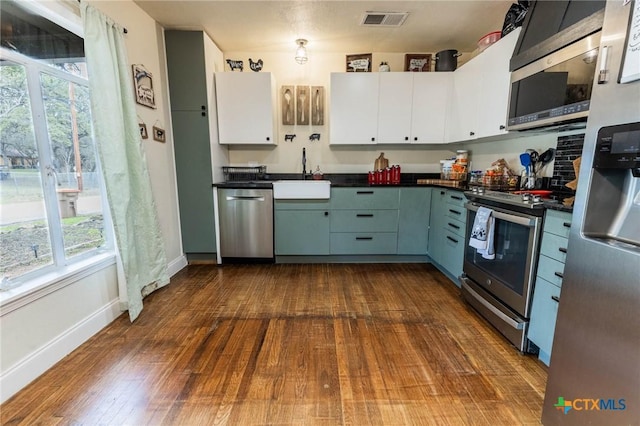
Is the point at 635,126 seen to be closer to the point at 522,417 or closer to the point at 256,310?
the point at 522,417

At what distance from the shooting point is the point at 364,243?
3.19 metres

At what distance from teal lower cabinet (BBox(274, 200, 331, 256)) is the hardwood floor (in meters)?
0.82

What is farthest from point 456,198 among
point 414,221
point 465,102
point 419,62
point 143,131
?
point 143,131

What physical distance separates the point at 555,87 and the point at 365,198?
1777mm

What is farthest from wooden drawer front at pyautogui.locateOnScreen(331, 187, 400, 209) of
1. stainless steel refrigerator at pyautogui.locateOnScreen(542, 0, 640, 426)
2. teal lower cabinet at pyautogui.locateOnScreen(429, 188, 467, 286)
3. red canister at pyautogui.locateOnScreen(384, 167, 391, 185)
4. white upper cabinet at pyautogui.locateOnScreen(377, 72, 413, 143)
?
stainless steel refrigerator at pyautogui.locateOnScreen(542, 0, 640, 426)

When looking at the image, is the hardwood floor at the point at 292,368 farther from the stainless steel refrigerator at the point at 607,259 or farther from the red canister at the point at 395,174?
the red canister at the point at 395,174

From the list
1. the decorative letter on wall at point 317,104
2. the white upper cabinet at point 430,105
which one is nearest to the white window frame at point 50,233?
the decorative letter on wall at point 317,104

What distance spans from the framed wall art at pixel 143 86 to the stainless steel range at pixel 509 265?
2899 mm

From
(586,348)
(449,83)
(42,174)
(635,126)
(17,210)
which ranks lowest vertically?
(586,348)

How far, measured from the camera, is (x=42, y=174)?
5.40 ft

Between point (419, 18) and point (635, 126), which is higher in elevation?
point (419, 18)

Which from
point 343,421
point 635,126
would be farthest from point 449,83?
point 343,421

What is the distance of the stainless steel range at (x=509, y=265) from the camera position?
5.32 feet

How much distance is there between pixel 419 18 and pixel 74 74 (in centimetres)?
282
